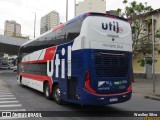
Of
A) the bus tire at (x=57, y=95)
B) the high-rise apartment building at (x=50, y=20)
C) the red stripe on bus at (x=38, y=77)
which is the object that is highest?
the high-rise apartment building at (x=50, y=20)

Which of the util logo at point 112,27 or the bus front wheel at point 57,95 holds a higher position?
the util logo at point 112,27

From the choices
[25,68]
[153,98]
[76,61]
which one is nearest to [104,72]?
[76,61]

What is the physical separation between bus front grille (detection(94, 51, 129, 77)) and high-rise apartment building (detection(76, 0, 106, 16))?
36.2 m

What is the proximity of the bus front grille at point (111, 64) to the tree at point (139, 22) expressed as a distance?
56.5ft

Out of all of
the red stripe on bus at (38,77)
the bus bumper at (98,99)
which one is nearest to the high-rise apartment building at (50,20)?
the red stripe on bus at (38,77)

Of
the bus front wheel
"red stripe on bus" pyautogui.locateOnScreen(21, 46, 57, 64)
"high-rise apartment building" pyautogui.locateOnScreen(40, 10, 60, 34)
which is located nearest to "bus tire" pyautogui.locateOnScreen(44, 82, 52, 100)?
the bus front wheel

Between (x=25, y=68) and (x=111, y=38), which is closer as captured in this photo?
(x=111, y=38)

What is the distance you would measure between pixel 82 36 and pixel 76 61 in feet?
3.47

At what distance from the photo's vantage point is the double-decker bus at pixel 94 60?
35.8ft

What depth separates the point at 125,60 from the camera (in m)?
11.9

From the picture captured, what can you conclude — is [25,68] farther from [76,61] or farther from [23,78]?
Result: [76,61]

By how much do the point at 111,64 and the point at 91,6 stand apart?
134 ft

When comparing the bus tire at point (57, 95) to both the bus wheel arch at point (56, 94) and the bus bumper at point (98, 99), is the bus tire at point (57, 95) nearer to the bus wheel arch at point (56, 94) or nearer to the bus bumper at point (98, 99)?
the bus wheel arch at point (56, 94)

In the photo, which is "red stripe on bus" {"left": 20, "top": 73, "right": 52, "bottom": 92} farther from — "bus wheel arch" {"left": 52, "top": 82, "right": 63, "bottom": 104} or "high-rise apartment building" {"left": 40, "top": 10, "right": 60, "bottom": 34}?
"high-rise apartment building" {"left": 40, "top": 10, "right": 60, "bottom": 34}
